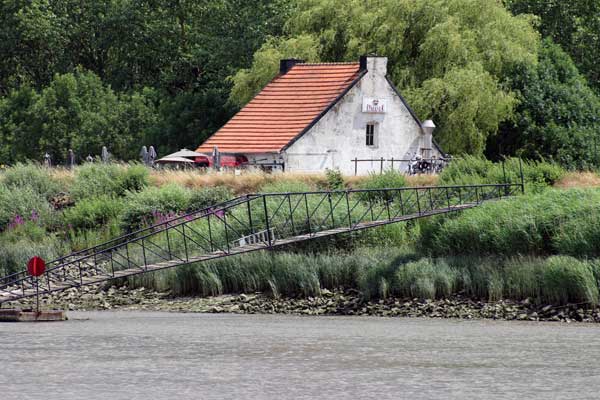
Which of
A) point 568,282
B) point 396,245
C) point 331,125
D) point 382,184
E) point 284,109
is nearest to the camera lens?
point 568,282

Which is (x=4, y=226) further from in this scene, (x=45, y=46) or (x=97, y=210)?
(x=45, y=46)

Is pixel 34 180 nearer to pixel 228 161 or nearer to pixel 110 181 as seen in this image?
pixel 110 181

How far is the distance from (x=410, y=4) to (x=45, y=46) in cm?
3401

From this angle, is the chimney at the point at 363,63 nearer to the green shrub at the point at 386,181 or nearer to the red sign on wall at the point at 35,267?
the green shrub at the point at 386,181

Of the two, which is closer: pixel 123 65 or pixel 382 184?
pixel 382 184

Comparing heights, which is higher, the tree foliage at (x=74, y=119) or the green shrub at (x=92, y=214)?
the tree foliage at (x=74, y=119)

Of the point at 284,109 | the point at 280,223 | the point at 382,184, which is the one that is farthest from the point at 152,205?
the point at 284,109

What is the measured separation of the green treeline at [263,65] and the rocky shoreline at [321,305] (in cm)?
2042

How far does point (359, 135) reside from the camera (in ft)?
201

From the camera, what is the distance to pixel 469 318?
136ft

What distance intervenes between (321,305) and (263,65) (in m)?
24.3

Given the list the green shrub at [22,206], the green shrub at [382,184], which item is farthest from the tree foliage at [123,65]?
the green shrub at [382,184]

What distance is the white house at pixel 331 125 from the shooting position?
5953cm

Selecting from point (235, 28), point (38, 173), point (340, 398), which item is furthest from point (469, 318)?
point (235, 28)
